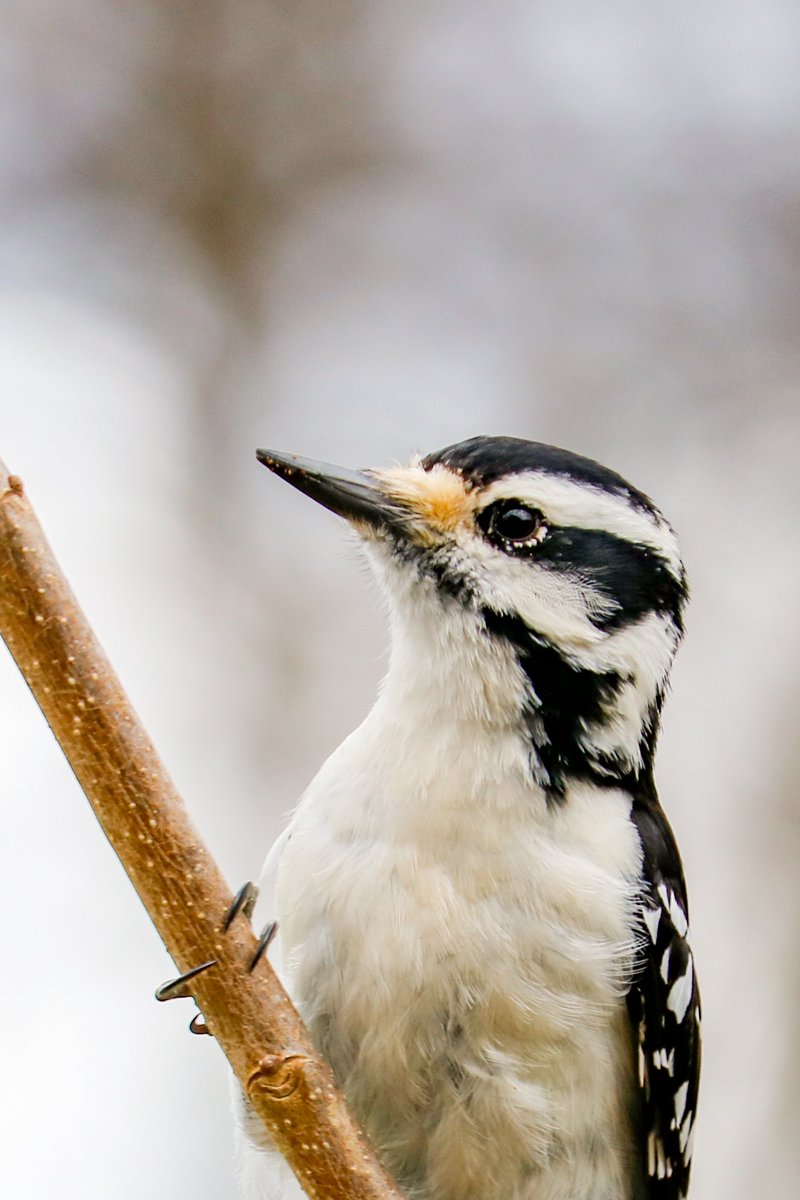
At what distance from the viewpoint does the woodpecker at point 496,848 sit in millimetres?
2160

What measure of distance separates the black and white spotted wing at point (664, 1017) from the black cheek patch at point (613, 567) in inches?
14.8

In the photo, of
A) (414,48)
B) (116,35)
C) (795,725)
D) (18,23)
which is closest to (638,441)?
(795,725)

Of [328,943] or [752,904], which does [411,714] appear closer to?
[328,943]

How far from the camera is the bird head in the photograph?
7.34 ft

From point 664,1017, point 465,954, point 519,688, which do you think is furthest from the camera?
point 664,1017

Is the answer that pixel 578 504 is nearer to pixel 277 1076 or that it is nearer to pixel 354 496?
pixel 354 496

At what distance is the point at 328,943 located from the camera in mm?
2223

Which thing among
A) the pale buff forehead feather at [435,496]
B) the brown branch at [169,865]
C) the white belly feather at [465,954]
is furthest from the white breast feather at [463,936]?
the brown branch at [169,865]

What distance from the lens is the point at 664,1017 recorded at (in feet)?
7.81

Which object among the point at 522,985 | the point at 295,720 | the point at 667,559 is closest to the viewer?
the point at 522,985

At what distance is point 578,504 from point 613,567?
0.13m

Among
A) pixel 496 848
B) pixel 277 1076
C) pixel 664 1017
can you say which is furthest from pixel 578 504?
pixel 277 1076

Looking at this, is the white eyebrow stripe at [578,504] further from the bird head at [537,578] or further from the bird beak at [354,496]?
the bird beak at [354,496]

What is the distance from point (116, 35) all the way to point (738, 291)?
2.81 m
